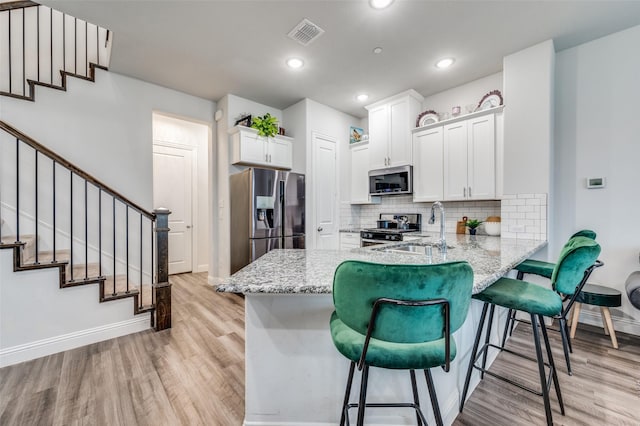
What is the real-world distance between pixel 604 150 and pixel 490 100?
1.17 metres

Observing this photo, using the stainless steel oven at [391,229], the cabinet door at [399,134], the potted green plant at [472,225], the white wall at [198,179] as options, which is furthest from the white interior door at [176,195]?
the potted green plant at [472,225]

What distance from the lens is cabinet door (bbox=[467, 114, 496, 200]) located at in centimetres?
301

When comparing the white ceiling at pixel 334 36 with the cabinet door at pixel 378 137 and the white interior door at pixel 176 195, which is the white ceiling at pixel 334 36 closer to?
the cabinet door at pixel 378 137

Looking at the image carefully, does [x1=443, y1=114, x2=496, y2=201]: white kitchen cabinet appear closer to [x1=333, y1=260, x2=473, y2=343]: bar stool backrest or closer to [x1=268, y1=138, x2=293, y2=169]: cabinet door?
[x1=268, y1=138, x2=293, y2=169]: cabinet door

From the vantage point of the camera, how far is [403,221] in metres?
4.06

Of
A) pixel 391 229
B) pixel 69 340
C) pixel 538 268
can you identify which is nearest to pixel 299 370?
pixel 538 268

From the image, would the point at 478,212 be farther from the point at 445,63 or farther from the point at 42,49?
the point at 42,49

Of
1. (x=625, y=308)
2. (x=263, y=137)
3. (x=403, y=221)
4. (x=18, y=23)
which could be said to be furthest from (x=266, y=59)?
(x=625, y=308)

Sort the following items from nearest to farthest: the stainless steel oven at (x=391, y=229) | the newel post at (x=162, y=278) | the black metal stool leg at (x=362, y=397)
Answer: the black metal stool leg at (x=362, y=397), the newel post at (x=162, y=278), the stainless steel oven at (x=391, y=229)

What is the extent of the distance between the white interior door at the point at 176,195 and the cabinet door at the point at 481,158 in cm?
475

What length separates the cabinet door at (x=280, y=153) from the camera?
3936mm

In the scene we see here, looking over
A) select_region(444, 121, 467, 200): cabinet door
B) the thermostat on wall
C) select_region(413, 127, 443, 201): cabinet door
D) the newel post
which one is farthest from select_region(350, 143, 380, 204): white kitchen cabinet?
the newel post

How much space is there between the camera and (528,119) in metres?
2.68

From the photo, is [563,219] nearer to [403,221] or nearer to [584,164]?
[584,164]
